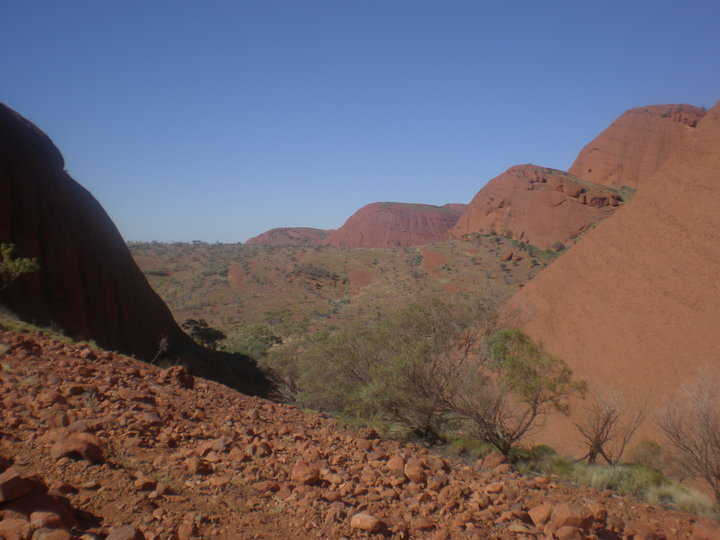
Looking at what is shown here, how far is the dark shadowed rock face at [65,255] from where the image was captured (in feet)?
44.4

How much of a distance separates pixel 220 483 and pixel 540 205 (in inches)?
1981

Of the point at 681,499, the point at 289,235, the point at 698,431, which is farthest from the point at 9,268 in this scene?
the point at 289,235

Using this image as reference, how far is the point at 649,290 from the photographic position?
1234 centimetres

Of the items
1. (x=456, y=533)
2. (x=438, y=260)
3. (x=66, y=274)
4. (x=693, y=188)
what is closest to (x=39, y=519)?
(x=456, y=533)

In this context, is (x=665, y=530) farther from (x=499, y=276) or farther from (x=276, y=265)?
(x=276, y=265)

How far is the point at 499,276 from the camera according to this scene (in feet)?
123

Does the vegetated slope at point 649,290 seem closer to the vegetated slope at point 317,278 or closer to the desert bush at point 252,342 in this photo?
the vegetated slope at point 317,278

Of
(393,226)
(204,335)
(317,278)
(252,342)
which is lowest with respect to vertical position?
(252,342)

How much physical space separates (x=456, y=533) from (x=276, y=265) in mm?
44535

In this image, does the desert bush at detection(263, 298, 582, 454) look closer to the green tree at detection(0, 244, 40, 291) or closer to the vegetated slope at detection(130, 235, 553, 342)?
the green tree at detection(0, 244, 40, 291)

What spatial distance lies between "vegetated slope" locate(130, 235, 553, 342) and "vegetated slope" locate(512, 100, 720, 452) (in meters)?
13.8

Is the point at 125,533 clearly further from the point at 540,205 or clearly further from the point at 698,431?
the point at 540,205

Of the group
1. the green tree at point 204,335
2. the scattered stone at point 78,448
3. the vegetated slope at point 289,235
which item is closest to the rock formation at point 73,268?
the green tree at point 204,335

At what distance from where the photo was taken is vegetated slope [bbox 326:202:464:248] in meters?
99.2
